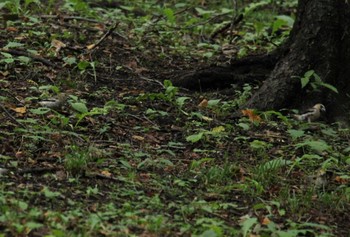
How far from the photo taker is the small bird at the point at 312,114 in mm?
5473

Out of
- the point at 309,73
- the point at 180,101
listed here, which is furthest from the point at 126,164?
the point at 309,73

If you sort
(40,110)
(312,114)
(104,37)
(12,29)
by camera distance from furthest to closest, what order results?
(104,37)
(12,29)
(312,114)
(40,110)

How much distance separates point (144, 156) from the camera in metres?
4.67

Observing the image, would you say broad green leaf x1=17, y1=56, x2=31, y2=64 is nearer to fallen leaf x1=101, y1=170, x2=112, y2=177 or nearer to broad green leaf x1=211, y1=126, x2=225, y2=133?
broad green leaf x1=211, y1=126, x2=225, y2=133

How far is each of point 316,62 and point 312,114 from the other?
22.2 inches

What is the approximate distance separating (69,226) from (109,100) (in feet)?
8.44

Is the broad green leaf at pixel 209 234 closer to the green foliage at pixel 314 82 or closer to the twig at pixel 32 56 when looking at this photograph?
the green foliage at pixel 314 82

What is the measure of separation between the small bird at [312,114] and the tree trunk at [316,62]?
14 centimetres

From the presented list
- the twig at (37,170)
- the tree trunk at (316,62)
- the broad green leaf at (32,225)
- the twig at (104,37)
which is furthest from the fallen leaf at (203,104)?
the broad green leaf at (32,225)

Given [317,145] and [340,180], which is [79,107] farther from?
[340,180]

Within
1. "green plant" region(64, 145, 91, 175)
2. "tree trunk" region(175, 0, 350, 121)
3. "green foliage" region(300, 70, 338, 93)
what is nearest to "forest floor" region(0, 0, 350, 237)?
"green plant" region(64, 145, 91, 175)

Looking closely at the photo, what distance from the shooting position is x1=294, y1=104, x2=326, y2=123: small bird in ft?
18.0

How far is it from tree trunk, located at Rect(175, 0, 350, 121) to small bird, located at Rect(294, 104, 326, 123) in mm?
144

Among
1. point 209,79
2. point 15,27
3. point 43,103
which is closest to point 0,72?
point 43,103
